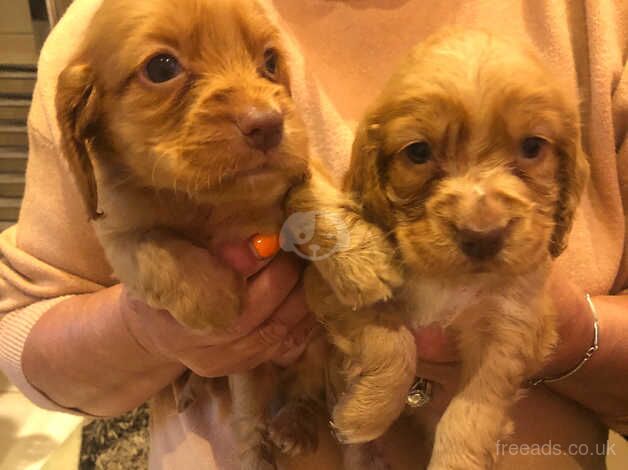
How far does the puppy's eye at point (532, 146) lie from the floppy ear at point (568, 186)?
0.08m

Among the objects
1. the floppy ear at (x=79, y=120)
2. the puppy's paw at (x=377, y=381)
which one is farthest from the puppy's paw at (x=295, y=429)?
the floppy ear at (x=79, y=120)

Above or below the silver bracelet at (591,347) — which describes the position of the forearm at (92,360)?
below

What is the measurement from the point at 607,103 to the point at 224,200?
3.53ft

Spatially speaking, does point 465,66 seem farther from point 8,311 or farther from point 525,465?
point 8,311

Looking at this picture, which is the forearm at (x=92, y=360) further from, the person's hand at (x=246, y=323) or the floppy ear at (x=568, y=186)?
the floppy ear at (x=568, y=186)

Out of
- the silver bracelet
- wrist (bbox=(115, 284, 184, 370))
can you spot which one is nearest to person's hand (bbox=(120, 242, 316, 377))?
wrist (bbox=(115, 284, 184, 370))

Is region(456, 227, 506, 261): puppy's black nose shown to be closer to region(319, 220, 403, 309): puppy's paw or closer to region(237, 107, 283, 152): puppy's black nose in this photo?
region(319, 220, 403, 309): puppy's paw

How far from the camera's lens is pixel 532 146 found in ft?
4.43

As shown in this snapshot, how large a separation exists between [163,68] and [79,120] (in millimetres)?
237

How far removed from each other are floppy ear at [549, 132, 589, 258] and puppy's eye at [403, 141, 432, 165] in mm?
315

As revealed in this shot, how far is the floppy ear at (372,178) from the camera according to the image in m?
1.39

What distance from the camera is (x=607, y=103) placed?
1.69 meters

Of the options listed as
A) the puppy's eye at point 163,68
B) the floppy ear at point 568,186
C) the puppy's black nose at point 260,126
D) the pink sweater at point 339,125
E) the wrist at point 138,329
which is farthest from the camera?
the pink sweater at point 339,125

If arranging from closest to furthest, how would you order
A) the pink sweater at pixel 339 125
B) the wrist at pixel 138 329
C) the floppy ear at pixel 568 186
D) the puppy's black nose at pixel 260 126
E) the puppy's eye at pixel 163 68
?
the puppy's black nose at pixel 260 126
the puppy's eye at pixel 163 68
the floppy ear at pixel 568 186
the wrist at pixel 138 329
the pink sweater at pixel 339 125
